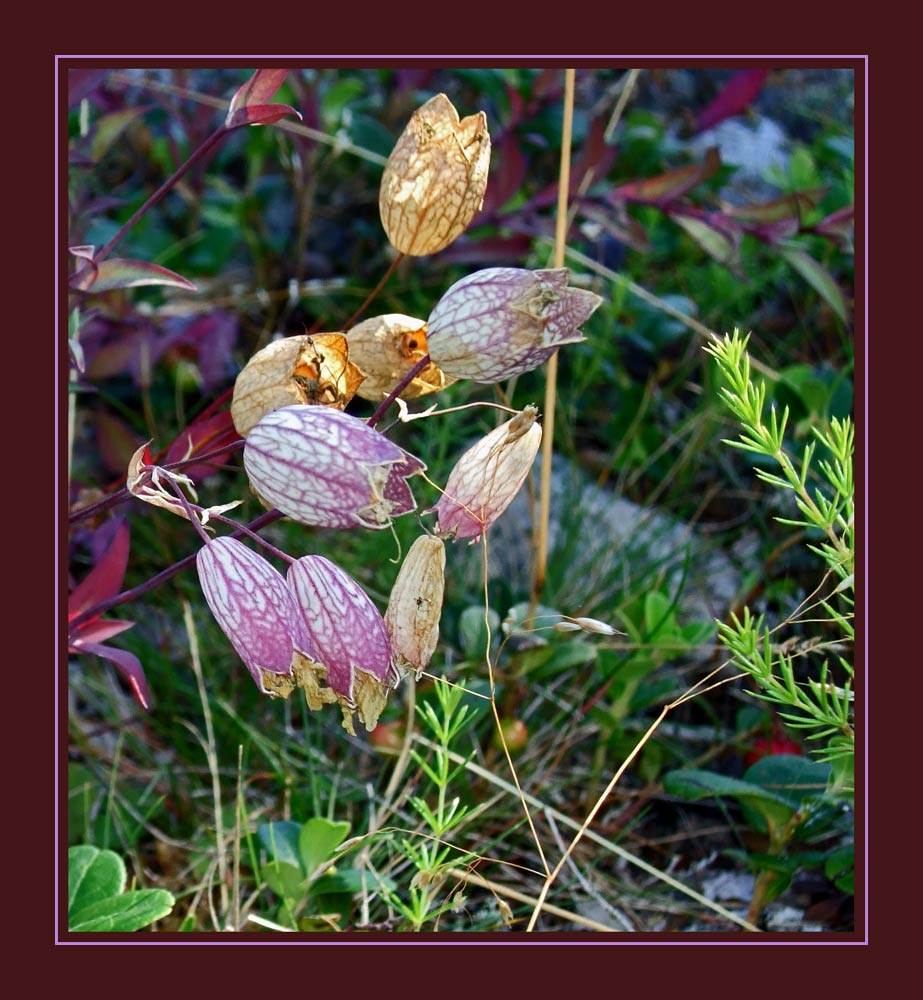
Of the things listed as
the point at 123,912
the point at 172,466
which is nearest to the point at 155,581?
the point at 172,466

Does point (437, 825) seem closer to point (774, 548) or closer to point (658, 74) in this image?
point (774, 548)

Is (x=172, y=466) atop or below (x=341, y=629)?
atop

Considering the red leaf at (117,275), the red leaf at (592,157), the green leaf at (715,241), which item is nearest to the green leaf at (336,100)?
the red leaf at (592,157)

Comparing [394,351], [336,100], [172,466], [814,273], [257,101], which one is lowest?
[172,466]

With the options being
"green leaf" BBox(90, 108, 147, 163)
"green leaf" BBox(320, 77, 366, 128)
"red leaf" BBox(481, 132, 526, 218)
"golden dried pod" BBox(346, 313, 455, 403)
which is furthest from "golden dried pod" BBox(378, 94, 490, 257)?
"green leaf" BBox(320, 77, 366, 128)

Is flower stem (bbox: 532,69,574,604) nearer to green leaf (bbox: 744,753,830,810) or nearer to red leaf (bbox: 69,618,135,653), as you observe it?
green leaf (bbox: 744,753,830,810)

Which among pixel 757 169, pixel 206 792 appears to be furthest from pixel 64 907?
pixel 757 169

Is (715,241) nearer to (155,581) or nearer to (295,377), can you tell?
(295,377)

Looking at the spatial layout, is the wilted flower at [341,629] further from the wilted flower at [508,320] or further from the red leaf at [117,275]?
the red leaf at [117,275]
